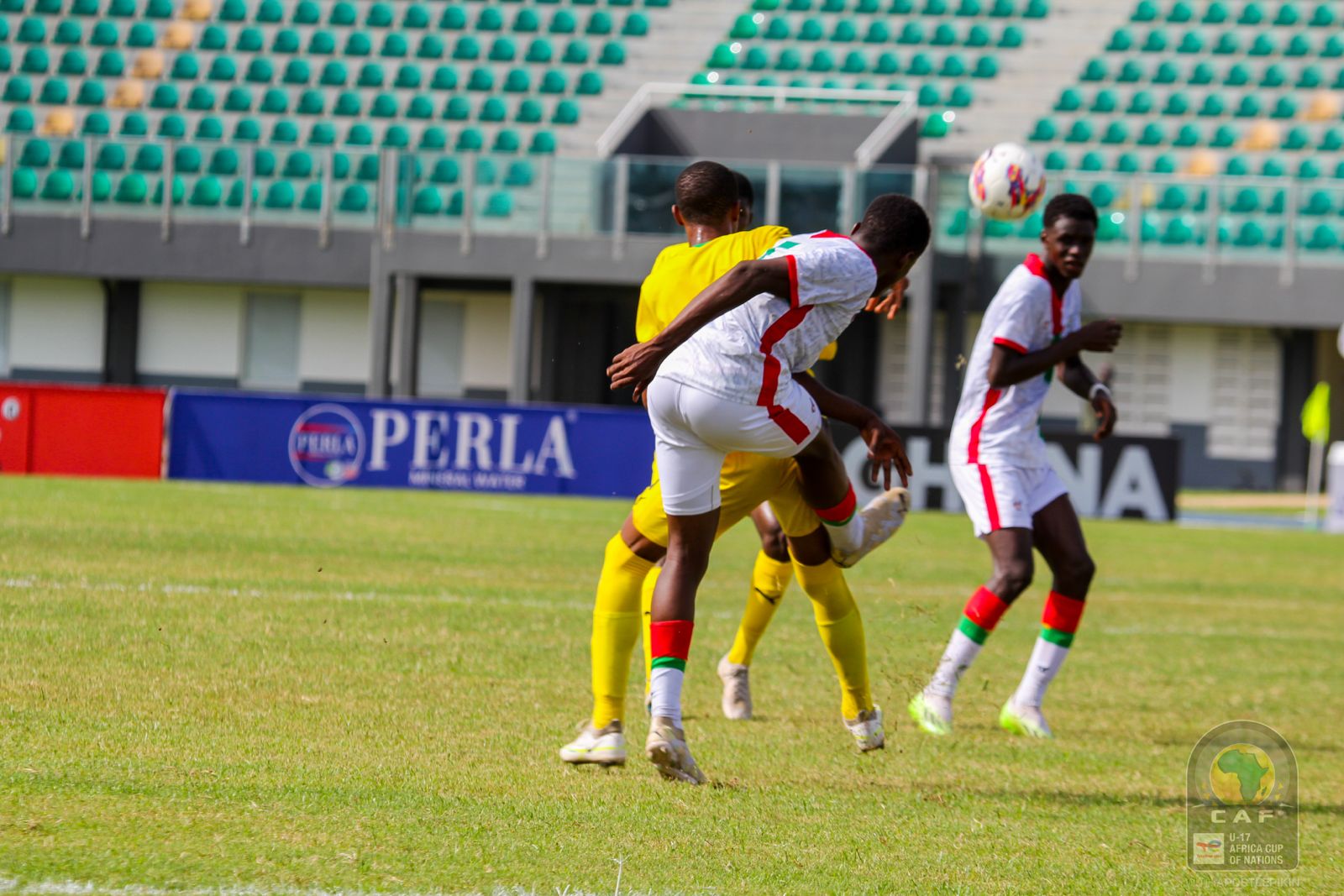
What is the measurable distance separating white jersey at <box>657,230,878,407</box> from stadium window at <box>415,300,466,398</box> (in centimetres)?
2504

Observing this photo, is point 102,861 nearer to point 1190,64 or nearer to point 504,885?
point 504,885

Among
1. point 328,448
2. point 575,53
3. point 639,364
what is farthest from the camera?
point 575,53

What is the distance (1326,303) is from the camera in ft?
85.9

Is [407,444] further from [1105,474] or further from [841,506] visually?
[841,506]

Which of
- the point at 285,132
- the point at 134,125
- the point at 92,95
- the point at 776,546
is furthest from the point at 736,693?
the point at 92,95

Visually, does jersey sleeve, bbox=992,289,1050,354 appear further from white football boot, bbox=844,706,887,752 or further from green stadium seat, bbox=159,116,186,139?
green stadium seat, bbox=159,116,186,139

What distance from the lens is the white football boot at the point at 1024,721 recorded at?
625 cm

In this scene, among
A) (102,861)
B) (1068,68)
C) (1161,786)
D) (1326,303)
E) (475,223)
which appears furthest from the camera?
(1068,68)

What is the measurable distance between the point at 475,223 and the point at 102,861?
2119cm

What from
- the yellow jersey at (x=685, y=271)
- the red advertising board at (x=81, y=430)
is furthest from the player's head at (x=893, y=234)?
the red advertising board at (x=81, y=430)

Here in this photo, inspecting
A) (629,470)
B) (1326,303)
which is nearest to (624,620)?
(629,470)

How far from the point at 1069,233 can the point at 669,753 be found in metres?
2.98

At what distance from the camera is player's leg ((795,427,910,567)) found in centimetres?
510

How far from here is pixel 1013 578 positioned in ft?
20.7
